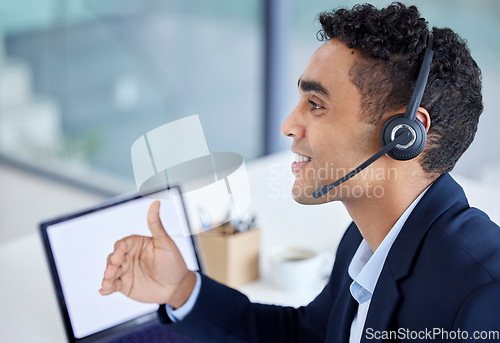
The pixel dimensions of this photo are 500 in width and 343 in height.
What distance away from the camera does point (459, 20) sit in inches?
94.2

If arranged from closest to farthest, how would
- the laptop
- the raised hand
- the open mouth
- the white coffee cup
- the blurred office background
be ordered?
the open mouth < the raised hand < the laptop < the white coffee cup < the blurred office background

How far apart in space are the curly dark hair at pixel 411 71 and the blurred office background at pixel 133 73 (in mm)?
2075

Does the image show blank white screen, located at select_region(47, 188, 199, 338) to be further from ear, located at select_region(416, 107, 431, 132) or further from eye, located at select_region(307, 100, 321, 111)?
ear, located at select_region(416, 107, 431, 132)

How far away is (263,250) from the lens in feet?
5.23

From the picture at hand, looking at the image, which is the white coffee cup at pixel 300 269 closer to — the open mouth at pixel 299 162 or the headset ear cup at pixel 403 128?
the open mouth at pixel 299 162

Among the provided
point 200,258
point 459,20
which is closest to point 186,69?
point 459,20

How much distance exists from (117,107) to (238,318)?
94.9 inches

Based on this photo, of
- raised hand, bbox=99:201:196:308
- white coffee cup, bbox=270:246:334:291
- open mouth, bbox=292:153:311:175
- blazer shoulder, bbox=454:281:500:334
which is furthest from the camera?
white coffee cup, bbox=270:246:334:291

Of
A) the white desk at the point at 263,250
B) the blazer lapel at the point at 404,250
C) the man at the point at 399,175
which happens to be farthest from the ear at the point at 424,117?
the white desk at the point at 263,250

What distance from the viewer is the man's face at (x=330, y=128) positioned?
89 cm

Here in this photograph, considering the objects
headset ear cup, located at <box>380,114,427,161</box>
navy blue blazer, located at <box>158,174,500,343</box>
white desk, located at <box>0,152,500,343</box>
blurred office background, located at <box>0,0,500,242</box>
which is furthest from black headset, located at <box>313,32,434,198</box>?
blurred office background, located at <box>0,0,500,242</box>

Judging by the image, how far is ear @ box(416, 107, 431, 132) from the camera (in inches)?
33.4

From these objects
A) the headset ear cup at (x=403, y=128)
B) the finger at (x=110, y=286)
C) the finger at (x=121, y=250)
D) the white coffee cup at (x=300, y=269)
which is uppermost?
the headset ear cup at (x=403, y=128)

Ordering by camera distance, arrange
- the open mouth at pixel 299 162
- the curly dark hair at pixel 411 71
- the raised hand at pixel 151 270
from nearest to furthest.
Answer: the curly dark hair at pixel 411 71 → the open mouth at pixel 299 162 → the raised hand at pixel 151 270
